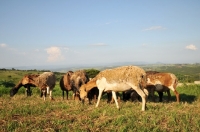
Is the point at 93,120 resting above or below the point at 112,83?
below

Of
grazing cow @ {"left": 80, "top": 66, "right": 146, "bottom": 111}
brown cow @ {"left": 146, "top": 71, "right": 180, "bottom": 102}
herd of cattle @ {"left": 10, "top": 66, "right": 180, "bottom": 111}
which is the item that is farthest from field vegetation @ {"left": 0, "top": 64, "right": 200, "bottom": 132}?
brown cow @ {"left": 146, "top": 71, "right": 180, "bottom": 102}

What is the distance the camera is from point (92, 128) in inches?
331

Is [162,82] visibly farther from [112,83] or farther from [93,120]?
[93,120]

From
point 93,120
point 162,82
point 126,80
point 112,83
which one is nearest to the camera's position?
point 93,120

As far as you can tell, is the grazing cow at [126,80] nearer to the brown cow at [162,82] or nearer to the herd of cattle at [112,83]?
the herd of cattle at [112,83]

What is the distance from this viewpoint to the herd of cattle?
11530mm

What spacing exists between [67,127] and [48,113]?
98.5 inches

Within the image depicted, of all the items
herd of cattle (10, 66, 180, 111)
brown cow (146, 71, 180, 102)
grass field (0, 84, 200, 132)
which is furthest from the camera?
brown cow (146, 71, 180, 102)

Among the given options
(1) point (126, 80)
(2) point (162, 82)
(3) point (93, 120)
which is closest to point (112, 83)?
(1) point (126, 80)

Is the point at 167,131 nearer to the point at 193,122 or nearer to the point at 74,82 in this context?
the point at 193,122

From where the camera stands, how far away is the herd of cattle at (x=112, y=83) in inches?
454

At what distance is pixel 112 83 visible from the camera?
11.9 meters

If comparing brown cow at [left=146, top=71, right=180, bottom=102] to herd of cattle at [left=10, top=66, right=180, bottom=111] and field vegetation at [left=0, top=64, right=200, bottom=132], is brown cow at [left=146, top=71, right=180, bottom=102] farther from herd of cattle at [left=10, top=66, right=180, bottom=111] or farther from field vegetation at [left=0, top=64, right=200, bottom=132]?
field vegetation at [left=0, top=64, right=200, bottom=132]

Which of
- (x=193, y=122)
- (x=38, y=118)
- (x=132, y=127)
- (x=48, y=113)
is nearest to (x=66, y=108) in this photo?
(x=48, y=113)
